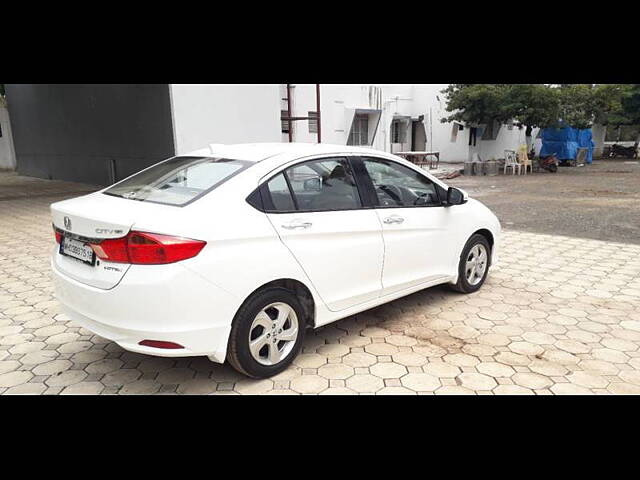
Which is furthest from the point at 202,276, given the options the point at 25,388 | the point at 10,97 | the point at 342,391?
the point at 10,97

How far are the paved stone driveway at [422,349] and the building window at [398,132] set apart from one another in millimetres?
18798

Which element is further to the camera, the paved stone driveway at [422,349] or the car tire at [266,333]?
the paved stone driveway at [422,349]

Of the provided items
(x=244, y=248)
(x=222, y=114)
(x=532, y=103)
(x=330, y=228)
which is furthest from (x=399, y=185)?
(x=532, y=103)

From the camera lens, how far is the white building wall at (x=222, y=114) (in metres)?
10.3

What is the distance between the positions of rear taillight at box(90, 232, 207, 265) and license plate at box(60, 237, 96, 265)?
1.02ft

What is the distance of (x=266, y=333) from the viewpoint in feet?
10.5

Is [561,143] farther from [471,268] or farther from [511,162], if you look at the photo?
[471,268]

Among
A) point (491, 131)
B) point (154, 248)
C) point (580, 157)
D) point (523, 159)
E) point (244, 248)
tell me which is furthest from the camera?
point (491, 131)

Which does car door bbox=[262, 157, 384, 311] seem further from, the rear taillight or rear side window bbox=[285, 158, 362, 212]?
the rear taillight

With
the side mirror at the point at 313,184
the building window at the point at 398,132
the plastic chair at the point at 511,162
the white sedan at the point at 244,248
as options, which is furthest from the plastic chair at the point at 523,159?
the side mirror at the point at 313,184

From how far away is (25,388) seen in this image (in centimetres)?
321

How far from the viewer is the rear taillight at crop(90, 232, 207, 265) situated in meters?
2.69

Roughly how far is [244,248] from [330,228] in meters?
0.75

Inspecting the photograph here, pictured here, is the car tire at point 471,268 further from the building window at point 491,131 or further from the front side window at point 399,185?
the building window at point 491,131
